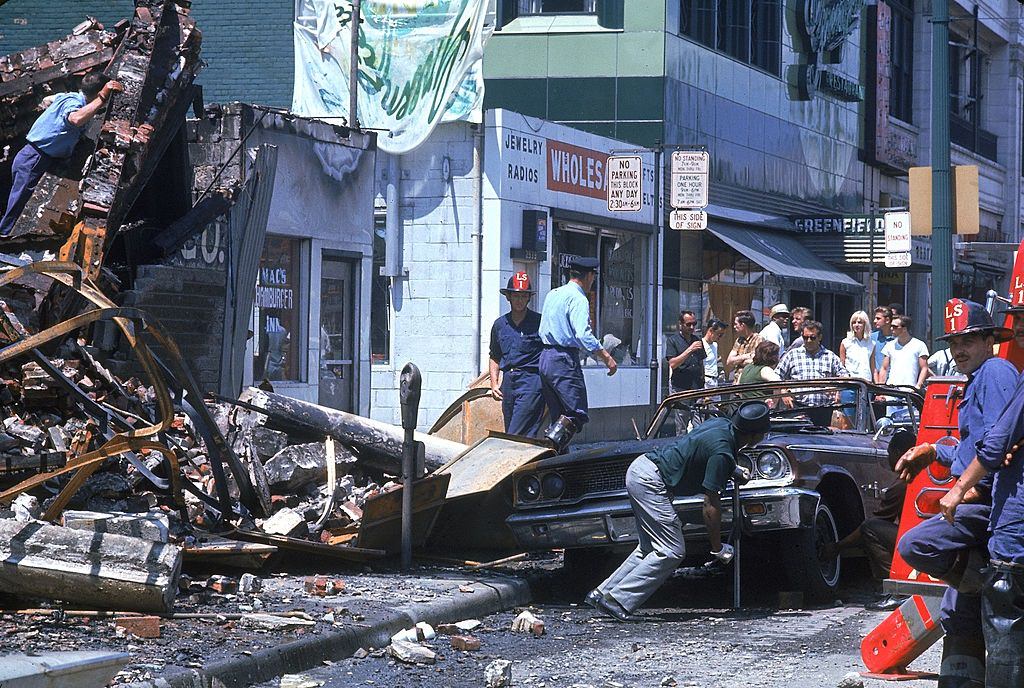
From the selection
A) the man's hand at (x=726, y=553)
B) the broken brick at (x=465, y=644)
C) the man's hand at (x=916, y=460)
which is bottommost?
the broken brick at (x=465, y=644)

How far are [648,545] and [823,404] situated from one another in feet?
6.95

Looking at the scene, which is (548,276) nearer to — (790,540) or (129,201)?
(129,201)

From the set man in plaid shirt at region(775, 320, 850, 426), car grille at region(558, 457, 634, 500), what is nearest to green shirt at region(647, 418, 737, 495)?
car grille at region(558, 457, 634, 500)

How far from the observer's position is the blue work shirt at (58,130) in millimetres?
11148

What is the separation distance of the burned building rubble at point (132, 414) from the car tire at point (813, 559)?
2.33 m

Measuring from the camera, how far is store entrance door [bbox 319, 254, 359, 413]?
16375 mm

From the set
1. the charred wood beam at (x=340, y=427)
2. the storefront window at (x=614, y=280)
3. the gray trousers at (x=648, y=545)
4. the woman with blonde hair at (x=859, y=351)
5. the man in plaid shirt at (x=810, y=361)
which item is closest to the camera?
the gray trousers at (x=648, y=545)

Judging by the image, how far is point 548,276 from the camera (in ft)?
66.8

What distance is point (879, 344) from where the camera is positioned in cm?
1658

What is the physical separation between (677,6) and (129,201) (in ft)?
44.7

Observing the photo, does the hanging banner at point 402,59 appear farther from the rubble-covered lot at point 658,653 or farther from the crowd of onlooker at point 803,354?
the rubble-covered lot at point 658,653

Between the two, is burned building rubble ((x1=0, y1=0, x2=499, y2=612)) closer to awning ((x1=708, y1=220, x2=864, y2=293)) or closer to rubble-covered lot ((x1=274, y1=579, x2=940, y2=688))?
rubble-covered lot ((x1=274, y1=579, x2=940, y2=688))

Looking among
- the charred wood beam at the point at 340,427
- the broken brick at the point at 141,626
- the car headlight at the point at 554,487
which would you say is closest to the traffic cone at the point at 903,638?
the car headlight at the point at 554,487

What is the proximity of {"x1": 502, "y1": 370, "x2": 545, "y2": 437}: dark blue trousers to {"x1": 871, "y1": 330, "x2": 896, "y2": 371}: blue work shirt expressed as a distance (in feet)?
16.8
